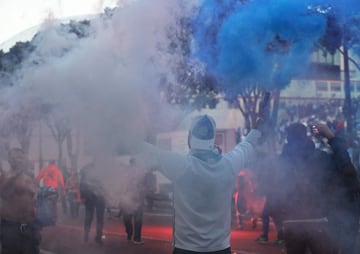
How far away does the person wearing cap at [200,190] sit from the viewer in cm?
414

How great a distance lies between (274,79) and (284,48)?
1.11 feet

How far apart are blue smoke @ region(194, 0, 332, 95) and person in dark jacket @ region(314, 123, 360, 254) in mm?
787

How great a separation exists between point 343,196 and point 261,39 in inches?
66.8

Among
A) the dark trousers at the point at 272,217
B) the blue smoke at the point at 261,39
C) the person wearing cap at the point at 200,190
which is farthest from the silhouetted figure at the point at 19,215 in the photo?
the dark trousers at the point at 272,217

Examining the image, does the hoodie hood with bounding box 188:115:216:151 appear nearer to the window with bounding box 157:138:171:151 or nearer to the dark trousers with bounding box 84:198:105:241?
the window with bounding box 157:138:171:151

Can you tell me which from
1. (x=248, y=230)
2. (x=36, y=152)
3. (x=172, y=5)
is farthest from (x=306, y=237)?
(x=36, y=152)

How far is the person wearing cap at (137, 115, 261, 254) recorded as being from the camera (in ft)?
13.6

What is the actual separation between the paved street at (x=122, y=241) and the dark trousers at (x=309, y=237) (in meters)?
4.37

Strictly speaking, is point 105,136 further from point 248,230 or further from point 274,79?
point 248,230

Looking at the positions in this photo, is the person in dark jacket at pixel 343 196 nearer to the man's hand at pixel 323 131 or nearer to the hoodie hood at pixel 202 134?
the man's hand at pixel 323 131

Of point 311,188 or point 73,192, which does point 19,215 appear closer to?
point 311,188

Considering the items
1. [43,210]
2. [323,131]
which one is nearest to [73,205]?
[43,210]

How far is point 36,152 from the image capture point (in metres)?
35.2

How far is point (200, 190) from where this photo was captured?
4184 mm
